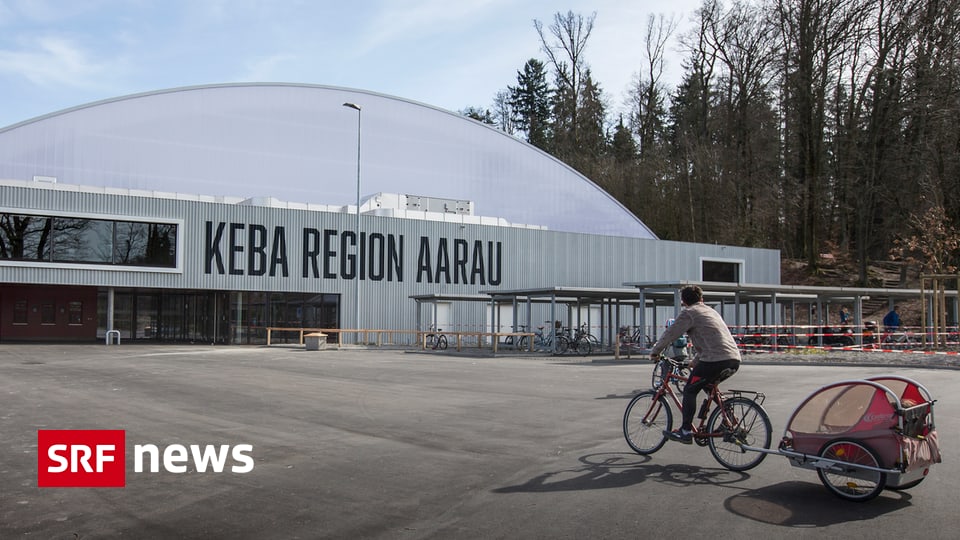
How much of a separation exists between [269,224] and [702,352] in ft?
104

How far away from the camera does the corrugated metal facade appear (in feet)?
112

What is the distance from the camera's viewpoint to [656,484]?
23.5ft

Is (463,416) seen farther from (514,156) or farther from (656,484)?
(514,156)

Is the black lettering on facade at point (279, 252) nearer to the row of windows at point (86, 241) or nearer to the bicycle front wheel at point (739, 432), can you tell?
the row of windows at point (86, 241)

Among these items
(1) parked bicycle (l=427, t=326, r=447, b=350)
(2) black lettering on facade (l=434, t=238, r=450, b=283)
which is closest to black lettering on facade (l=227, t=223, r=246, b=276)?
(1) parked bicycle (l=427, t=326, r=447, b=350)

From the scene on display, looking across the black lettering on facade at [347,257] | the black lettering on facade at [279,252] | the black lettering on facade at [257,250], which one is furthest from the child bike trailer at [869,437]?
the black lettering on facade at [347,257]

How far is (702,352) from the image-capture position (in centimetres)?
802

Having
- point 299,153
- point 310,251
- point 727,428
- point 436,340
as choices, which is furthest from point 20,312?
point 727,428

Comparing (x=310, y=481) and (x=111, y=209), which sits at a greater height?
(x=111, y=209)

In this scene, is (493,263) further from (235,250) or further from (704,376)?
(704,376)

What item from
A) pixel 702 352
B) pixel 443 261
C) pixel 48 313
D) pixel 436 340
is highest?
pixel 443 261

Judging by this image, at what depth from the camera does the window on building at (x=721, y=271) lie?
162 feet

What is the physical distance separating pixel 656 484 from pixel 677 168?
51022 mm

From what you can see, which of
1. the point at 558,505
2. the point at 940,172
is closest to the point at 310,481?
the point at 558,505
